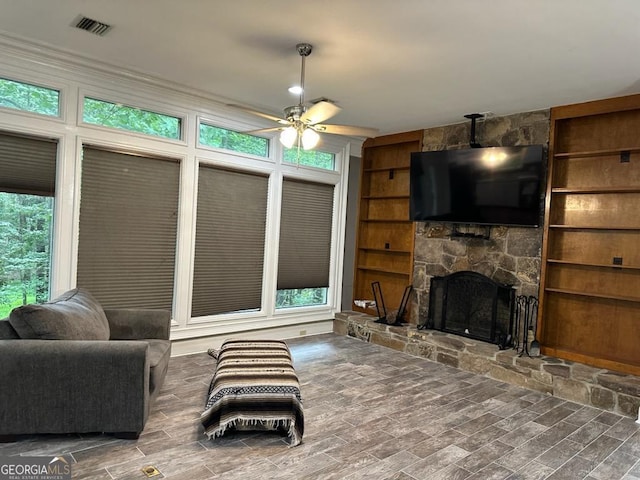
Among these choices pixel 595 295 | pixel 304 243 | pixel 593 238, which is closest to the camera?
pixel 595 295

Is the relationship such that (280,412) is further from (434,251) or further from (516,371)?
(434,251)

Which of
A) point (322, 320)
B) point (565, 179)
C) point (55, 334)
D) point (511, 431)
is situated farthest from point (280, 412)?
point (565, 179)

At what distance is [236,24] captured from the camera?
310 cm

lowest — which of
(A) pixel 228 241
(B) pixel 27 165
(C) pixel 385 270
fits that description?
(C) pixel 385 270

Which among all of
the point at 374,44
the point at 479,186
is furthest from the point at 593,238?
the point at 374,44

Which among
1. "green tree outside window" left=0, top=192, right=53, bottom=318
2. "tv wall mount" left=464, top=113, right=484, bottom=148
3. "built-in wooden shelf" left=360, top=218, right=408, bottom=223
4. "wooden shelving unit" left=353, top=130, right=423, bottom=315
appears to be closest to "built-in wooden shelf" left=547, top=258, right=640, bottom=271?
"tv wall mount" left=464, top=113, right=484, bottom=148

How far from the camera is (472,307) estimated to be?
5262 mm

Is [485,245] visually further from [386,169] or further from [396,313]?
[386,169]

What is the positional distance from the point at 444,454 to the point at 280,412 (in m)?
1.14

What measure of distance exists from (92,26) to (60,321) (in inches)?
86.9

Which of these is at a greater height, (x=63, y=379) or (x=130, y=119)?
(x=130, y=119)

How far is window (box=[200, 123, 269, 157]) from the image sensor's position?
497 cm

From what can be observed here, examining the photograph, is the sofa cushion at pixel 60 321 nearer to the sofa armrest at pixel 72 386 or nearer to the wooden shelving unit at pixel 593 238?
the sofa armrest at pixel 72 386

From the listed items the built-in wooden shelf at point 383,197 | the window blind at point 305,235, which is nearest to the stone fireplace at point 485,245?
the built-in wooden shelf at point 383,197
